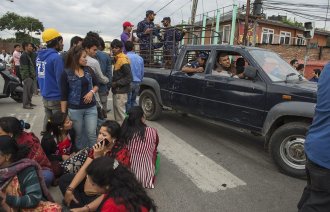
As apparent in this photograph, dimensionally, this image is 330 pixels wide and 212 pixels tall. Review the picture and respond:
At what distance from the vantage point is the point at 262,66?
554 centimetres

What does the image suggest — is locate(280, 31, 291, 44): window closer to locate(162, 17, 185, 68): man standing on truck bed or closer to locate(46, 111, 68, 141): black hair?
locate(162, 17, 185, 68): man standing on truck bed

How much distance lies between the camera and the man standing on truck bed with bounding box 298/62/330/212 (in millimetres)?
2268

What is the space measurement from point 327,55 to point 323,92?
2175 centimetres

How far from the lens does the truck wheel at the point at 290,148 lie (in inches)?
188

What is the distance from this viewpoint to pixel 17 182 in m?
2.98

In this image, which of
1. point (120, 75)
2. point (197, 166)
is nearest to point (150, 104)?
point (120, 75)

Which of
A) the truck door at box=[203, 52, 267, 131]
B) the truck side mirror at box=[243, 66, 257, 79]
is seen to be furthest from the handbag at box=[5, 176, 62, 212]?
the truck side mirror at box=[243, 66, 257, 79]

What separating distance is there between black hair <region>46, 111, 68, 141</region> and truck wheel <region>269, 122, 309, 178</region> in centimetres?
299

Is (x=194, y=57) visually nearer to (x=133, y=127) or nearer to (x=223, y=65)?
(x=223, y=65)

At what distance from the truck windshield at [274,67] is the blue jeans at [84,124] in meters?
2.83

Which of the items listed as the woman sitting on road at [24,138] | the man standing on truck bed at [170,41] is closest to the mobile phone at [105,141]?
the woman sitting on road at [24,138]

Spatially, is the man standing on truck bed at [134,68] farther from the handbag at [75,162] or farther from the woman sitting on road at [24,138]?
the woman sitting on road at [24,138]

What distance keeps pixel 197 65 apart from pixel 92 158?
3.62 metres

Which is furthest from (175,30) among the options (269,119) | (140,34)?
(269,119)
